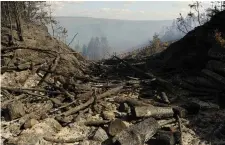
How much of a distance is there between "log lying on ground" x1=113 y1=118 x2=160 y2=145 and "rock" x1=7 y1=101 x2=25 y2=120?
3.22m

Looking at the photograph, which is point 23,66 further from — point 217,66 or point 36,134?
point 217,66

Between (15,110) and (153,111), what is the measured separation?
13.6ft

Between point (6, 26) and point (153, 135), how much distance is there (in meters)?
11.5

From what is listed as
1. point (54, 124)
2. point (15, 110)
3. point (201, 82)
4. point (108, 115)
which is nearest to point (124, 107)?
point (108, 115)

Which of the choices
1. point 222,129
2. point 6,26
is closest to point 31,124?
point 222,129

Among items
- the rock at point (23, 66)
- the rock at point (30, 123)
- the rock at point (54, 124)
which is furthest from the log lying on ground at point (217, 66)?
the rock at point (23, 66)

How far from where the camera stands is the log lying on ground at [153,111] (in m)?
8.49

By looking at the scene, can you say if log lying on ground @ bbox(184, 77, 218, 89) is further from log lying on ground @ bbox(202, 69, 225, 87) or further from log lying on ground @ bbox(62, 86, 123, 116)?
log lying on ground @ bbox(62, 86, 123, 116)

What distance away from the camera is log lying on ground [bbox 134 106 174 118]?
27.9 ft

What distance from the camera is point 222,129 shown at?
8.20 m

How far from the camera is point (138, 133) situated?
7.29 metres

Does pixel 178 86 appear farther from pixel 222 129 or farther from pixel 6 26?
pixel 6 26

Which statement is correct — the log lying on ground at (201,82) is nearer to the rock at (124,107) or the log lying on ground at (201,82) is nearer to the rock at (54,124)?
the rock at (124,107)

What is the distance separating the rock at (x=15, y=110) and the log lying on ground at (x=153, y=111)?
3.45 meters
